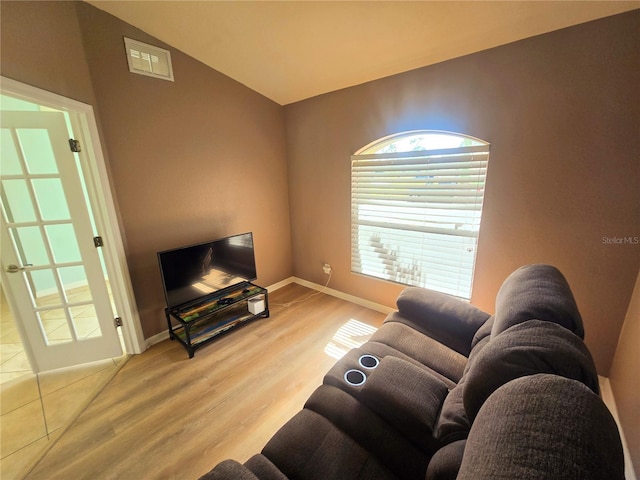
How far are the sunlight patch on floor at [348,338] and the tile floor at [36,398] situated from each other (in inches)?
72.1

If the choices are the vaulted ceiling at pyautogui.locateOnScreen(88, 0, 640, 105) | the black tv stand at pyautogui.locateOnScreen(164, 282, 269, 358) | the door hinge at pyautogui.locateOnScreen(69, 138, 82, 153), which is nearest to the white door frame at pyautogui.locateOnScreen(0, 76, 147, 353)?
the door hinge at pyautogui.locateOnScreen(69, 138, 82, 153)

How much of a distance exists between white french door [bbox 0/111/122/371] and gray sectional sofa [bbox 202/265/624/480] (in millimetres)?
2020

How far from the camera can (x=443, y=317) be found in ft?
5.78

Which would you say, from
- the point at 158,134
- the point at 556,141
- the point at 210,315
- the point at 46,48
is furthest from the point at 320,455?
the point at 46,48

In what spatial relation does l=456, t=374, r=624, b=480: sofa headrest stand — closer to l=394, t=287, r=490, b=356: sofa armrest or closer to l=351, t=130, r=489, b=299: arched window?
l=394, t=287, r=490, b=356: sofa armrest

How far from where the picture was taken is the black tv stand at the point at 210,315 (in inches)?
90.8

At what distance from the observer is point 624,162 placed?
158 centimetres

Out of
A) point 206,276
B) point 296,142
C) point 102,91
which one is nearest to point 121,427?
point 206,276

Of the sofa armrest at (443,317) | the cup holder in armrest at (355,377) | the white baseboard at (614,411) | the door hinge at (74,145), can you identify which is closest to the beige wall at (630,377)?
the white baseboard at (614,411)

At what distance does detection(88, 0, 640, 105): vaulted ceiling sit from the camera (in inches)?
62.3

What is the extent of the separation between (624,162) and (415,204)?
1303mm

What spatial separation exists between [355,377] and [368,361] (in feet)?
0.53

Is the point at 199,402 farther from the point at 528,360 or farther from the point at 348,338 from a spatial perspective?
the point at 528,360

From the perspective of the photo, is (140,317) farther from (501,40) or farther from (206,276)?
(501,40)
